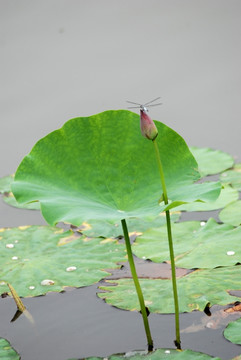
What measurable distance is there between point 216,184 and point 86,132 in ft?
1.48

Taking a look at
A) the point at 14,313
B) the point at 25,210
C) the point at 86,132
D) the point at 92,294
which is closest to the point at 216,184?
the point at 86,132

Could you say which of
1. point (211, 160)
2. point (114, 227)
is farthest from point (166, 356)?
point (211, 160)

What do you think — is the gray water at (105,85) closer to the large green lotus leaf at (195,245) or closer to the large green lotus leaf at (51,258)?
the large green lotus leaf at (51,258)

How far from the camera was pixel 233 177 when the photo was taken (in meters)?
2.68

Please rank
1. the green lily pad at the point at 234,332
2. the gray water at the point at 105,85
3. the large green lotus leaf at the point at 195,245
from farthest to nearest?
the large green lotus leaf at the point at 195,245 < the gray water at the point at 105,85 < the green lily pad at the point at 234,332

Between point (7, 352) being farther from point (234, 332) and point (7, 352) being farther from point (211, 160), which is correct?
point (211, 160)

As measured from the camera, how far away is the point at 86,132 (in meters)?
1.79

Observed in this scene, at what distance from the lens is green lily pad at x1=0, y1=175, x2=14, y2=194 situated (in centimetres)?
283

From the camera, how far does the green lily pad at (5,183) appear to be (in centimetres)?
283

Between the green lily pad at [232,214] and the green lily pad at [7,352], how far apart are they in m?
0.94

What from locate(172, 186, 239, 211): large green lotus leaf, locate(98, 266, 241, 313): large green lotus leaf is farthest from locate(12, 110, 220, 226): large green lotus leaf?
locate(172, 186, 239, 211): large green lotus leaf

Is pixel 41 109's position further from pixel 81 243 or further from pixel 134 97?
pixel 81 243

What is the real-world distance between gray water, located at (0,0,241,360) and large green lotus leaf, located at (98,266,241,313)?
33 mm

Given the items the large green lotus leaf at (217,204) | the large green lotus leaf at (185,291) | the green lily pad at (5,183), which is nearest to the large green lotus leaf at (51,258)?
the large green lotus leaf at (185,291)
